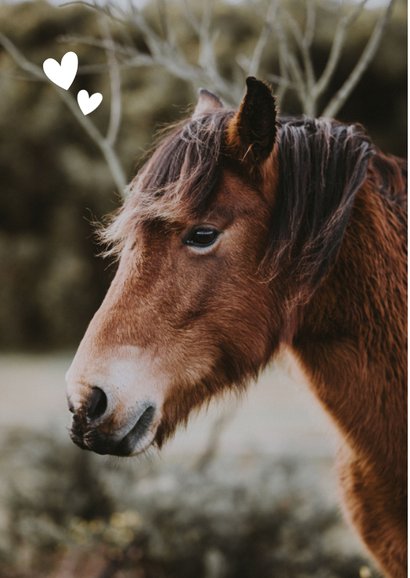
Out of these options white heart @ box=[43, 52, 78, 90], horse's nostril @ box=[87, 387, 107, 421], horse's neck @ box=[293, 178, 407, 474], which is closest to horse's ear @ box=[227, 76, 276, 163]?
horse's neck @ box=[293, 178, 407, 474]

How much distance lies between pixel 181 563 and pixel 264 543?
A: 0.26 metres

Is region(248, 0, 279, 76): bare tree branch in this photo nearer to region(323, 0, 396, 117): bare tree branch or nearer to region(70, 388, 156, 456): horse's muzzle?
region(323, 0, 396, 117): bare tree branch

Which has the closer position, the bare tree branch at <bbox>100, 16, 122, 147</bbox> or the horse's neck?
the horse's neck

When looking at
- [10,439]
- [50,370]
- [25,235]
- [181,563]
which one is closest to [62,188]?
[25,235]

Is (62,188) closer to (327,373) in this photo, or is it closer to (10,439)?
(10,439)

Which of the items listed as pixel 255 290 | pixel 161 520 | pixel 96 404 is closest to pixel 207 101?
pixel 255 290

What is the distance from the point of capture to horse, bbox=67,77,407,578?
3.35 feet

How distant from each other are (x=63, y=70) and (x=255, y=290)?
31.8 inches

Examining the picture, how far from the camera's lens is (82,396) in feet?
3.21

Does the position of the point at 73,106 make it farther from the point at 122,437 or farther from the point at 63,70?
the point at 122,437

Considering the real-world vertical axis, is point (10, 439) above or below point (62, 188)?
below

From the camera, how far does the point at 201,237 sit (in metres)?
1.07

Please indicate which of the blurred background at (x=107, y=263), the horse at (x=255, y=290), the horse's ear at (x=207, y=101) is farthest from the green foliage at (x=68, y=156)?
the horse at (x=255, y=290)

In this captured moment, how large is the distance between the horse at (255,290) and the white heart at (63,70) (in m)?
0.48
